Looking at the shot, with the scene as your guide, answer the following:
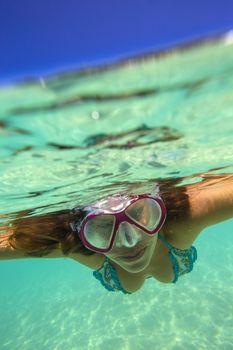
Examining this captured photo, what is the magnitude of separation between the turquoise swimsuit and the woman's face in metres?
1.08

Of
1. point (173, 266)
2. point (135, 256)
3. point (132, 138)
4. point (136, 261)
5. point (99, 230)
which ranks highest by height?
point (132, 138)

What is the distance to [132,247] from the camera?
632 cm

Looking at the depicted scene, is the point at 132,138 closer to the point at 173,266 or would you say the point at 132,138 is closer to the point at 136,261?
the point at 136,261

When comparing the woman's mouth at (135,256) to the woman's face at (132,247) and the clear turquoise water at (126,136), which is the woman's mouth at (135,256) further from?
the clear turquoise water at (126,136)

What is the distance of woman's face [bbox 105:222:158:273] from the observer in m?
6.25

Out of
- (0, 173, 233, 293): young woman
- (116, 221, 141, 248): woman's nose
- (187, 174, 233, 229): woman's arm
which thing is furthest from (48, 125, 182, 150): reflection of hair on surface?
(116, 221, 141, 248): woman's nose

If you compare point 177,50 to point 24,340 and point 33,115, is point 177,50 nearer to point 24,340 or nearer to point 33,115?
point 33,115

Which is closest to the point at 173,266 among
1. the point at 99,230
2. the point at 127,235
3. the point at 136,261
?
the point at 136,261

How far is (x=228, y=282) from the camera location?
20.2 m

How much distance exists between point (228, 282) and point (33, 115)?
64.2 feet

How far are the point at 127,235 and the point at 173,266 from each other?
1813 millimetres

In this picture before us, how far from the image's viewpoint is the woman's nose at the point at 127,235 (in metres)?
6.34

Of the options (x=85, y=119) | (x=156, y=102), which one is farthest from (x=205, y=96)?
(x=85, y=119)

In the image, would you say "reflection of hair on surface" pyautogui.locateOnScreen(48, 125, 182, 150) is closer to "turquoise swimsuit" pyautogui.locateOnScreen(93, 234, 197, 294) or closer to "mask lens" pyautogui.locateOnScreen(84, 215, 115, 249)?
"mask lens" pyautogui.locateOnScreen(84, 215, 115, 249)
